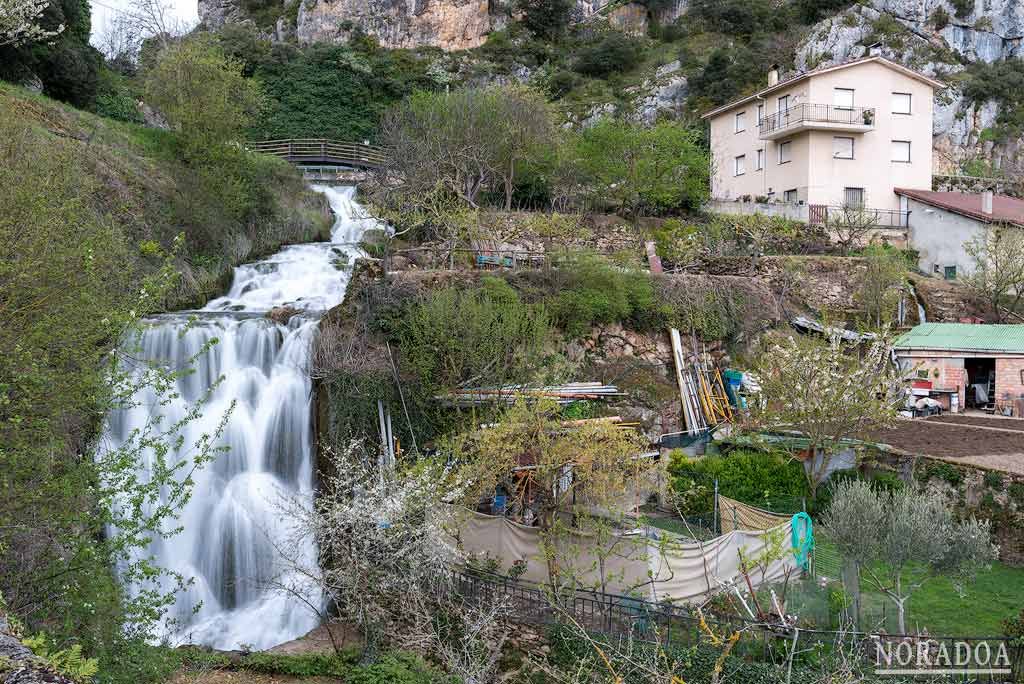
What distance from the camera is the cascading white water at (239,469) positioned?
57.1 feet

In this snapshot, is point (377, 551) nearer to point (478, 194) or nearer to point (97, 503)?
point (97, 503)

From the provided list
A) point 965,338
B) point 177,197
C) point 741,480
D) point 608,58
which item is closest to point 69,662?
point 741,480

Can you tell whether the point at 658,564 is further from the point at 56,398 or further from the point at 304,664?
the point at 56,398

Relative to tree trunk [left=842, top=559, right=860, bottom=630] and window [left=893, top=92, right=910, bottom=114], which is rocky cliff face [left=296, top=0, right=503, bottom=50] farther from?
tree trunk [left=842, top=559, right=860, bottom=630]

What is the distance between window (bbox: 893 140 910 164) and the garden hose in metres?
29.1

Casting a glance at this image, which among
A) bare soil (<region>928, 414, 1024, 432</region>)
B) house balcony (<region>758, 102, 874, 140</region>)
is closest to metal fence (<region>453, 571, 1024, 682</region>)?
bare soil (<region>928, 414, 1024, 432</region>)

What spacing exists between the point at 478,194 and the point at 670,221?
7.91m

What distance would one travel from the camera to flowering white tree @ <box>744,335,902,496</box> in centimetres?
1925

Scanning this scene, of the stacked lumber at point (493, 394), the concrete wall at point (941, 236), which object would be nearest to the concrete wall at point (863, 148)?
the concrete wall at point (941, 236)

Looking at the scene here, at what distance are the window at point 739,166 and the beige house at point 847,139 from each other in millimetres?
2066

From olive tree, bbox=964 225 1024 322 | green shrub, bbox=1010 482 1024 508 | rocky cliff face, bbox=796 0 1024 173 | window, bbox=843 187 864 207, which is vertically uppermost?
rocky cliff face, bbox=796 0 1024 173

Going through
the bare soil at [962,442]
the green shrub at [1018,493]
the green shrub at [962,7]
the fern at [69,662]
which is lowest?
the green shrub at [1018,493]

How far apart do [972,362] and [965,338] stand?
1249 millimetres

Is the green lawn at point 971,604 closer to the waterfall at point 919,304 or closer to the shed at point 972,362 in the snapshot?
the shed at point 972,362
